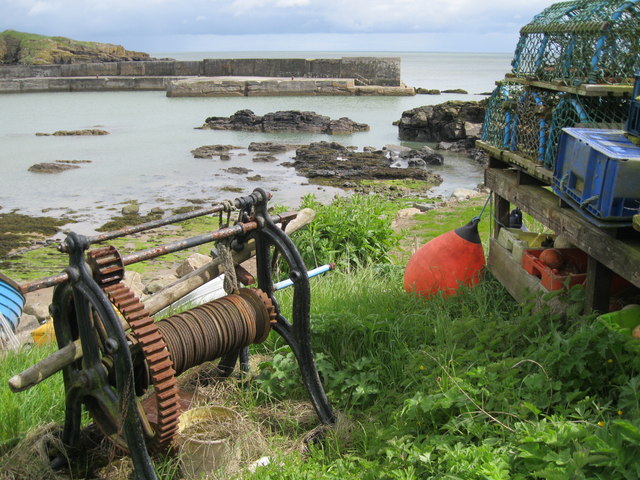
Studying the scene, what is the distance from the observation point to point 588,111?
4012 millimetres

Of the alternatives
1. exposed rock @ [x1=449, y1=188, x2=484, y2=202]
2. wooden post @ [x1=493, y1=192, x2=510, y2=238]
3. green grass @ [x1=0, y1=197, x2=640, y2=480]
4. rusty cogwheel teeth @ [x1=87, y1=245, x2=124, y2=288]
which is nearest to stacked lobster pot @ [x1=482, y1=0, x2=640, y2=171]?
wooden post @ [x1=493, y1=192, x2=510, y2=238]

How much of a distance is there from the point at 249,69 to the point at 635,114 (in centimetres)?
5302

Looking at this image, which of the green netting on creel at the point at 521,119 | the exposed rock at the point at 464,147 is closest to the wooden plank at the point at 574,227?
the green netting on creel at the point at 521,119

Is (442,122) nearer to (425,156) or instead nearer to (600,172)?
(425,156)

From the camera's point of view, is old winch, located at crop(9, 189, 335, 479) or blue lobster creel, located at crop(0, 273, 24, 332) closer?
old winch, located at crop(9, 189, 335, 479)

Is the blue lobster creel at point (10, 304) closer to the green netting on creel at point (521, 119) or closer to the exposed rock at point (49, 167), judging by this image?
the green netting on creel at point (521, 119)

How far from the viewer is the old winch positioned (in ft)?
8.77

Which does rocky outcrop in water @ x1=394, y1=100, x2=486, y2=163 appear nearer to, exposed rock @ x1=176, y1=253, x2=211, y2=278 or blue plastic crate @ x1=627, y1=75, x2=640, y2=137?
exposed rock @ x1=176, y1=253, x2=211, y2=278

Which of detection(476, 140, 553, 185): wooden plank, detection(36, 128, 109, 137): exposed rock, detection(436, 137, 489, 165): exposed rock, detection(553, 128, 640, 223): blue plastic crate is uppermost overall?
detection(553, 128, 640, 223): blue plastic crate

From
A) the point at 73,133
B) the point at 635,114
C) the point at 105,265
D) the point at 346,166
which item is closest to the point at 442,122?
the point at 346,166

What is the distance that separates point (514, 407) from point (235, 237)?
1.68 m

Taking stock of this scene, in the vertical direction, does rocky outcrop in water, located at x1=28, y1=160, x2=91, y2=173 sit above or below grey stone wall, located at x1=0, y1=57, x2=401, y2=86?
below

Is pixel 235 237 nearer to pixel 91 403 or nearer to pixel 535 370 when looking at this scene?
pixel 91 403

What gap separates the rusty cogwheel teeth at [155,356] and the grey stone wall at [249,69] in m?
49.2
